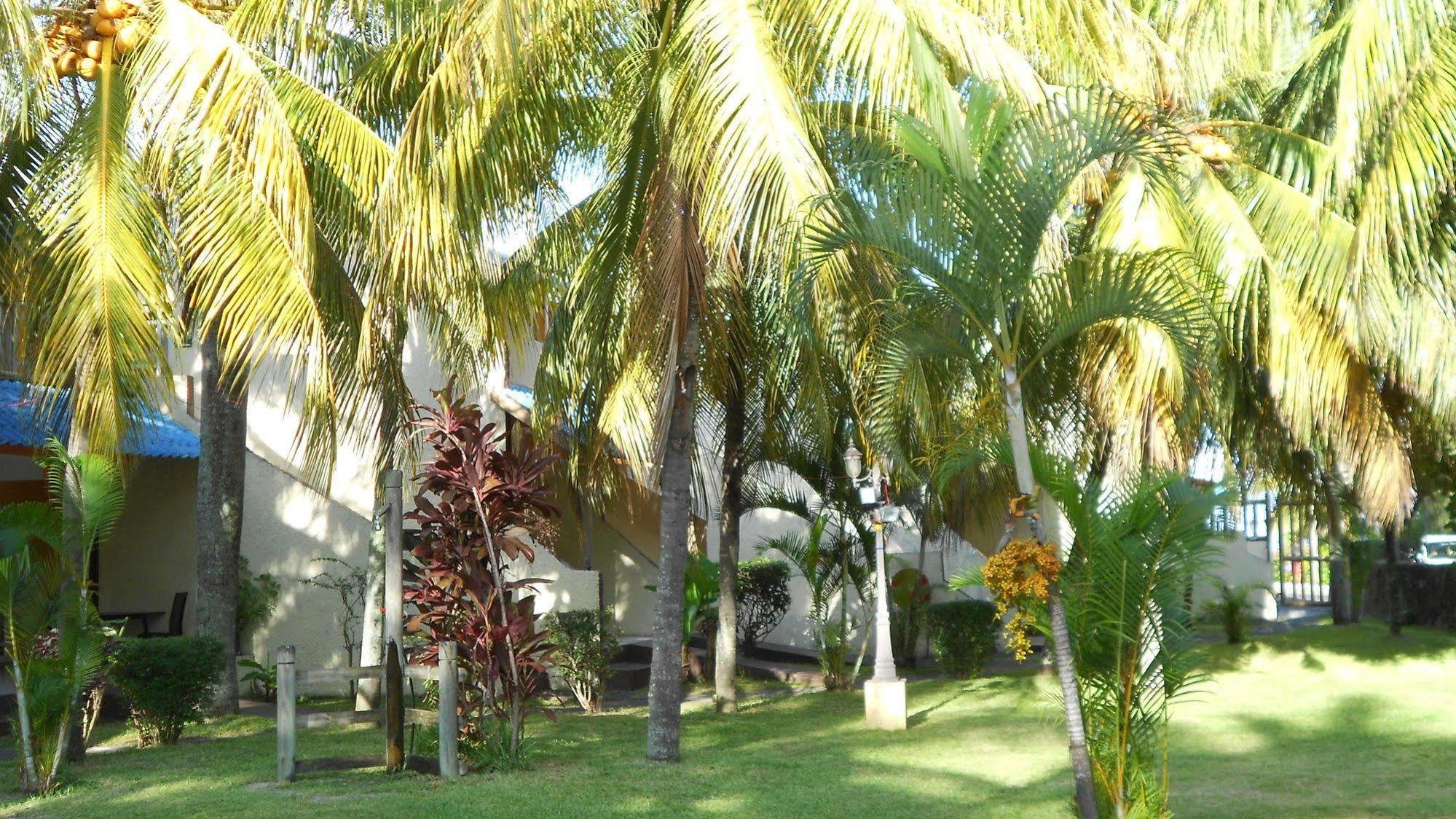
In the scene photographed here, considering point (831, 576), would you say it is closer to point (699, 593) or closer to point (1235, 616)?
point (699, 593)

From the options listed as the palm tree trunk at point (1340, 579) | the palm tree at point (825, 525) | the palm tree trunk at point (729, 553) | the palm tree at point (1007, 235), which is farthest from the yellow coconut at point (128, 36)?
the palm tree trunk at point (1340, 579)

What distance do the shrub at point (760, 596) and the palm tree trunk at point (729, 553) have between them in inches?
163

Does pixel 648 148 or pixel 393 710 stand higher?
pixel 648 148

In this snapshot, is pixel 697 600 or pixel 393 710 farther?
pixel 697 600

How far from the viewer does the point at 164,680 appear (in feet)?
35.9

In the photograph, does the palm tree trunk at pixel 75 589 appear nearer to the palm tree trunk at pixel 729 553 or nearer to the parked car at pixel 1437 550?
the palm tree trunk at pixel 729 553

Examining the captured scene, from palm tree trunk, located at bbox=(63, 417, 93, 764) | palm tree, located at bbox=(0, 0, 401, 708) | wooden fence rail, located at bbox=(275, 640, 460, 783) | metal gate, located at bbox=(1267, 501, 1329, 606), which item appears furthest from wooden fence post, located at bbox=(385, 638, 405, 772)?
metal gate, located at bbox=(1267, 501, 1329, 606)

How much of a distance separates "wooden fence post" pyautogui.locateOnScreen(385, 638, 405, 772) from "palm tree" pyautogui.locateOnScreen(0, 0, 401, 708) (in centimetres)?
163

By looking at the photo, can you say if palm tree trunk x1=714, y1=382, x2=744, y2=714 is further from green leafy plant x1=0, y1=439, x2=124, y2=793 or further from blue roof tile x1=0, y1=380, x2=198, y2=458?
green leafy plant x1=0, y1=439, x2=124, y2=793

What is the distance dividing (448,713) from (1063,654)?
448 cm

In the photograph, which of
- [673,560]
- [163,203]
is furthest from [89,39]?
[673,560]

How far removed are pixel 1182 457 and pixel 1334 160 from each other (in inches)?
111

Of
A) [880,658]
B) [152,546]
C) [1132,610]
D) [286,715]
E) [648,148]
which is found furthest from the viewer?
[152,546]

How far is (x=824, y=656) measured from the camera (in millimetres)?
14875
